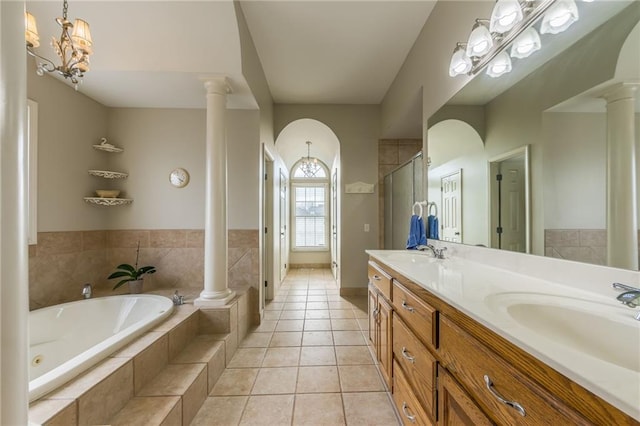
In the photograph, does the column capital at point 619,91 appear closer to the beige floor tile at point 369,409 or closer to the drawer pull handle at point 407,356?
the drawer pull handle at point 407,356

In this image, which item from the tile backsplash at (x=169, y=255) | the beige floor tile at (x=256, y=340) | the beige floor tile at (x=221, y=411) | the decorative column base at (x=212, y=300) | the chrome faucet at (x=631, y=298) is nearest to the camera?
the chrome faucet at (x=631, y=298)

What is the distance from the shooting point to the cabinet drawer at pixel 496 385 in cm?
51

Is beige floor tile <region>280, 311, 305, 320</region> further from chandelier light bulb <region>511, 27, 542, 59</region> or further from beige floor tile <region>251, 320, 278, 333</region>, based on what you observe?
chandelier light bulb <region>511, 27, 542, 59</region>

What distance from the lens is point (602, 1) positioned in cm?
84

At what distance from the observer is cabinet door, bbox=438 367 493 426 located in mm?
727

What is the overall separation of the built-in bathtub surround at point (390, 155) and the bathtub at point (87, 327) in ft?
9.75

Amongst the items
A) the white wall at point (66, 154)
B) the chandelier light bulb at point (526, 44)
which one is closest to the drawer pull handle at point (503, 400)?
the chandelier light bulb at point (526, 44)

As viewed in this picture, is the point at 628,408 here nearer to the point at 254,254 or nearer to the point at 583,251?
the point at 583,251

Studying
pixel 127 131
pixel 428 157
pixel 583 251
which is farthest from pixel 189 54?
pixel 583 251

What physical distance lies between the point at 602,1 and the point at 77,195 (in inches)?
150

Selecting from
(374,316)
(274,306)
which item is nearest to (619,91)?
(374,316)

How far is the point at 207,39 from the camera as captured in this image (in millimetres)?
2051

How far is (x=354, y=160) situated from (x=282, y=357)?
110 inches

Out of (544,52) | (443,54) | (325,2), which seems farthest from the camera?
(325,2)
